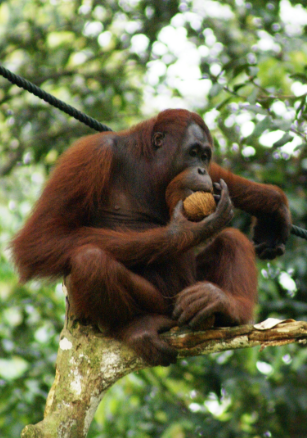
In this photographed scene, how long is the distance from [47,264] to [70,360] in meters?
0.54

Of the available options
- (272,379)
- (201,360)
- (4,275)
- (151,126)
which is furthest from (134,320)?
(4,275)

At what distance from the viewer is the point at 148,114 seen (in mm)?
8484

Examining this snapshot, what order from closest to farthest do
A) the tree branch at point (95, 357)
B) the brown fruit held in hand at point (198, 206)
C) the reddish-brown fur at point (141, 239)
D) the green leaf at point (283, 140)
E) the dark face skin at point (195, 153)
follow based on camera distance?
the tree branch at point (95, 357) < the reddish-brown fur at point (141, 239) < the brown fruit held in hand at point (198, 206) < the dark face skin at point (195, 153) < the green leaf at point (283, 140)

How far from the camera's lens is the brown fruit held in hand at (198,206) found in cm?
313

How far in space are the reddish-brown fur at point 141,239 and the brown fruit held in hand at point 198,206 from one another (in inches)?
1.9

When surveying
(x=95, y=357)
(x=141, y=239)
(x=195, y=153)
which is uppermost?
(x=195, y=153)

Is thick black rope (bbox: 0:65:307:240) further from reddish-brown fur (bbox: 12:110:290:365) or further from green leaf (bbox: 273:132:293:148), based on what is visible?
green leaf (bbox: 273:132:293:148)

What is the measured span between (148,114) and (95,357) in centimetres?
607

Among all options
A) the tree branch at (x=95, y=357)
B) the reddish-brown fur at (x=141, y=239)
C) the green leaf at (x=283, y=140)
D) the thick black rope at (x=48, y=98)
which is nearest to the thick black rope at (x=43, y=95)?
the thick black rope at (x=48, y=98)

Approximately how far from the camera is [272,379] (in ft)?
18.4

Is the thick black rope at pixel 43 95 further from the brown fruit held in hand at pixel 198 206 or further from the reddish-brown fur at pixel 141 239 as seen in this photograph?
the brown fruit held in hand at pixel 198 206

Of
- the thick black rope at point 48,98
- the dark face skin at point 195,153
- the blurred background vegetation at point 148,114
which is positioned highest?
the thick black rope at point 48,98

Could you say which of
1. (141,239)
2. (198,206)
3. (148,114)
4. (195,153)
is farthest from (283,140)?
(148,114)

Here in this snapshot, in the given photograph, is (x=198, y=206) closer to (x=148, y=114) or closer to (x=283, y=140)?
(x=283, y=140)
